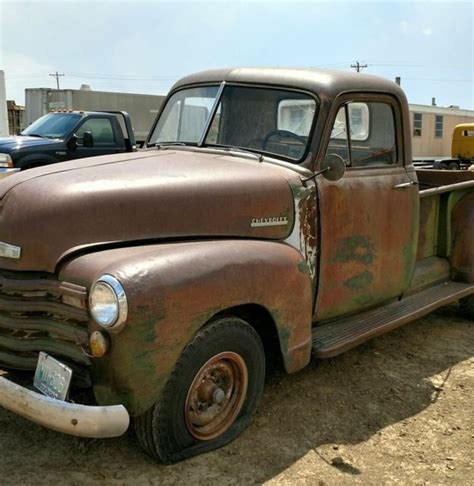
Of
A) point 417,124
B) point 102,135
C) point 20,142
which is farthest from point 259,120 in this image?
point 417,124

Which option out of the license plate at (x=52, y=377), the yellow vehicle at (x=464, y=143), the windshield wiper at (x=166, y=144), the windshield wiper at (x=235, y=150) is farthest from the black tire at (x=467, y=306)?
the yellow vehicle at (x=464, y=143)

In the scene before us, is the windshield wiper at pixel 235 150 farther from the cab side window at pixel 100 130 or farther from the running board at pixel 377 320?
the cab side window at pixel 100 130

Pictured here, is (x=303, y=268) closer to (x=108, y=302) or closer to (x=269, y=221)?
(x=269, y=221)

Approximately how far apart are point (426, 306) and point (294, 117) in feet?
6.15

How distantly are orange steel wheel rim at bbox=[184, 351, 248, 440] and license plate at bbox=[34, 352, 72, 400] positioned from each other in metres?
0.59

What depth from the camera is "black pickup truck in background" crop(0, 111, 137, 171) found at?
9930 millimetres

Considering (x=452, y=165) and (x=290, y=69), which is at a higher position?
(x=290, y=69)

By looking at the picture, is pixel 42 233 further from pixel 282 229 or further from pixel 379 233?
pixel 379 233

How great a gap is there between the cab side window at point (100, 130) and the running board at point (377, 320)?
760cm

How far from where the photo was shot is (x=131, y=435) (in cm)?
313

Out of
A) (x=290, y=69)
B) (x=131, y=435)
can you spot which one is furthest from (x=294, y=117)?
(x=131, y=435)

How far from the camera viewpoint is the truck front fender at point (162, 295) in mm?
2482

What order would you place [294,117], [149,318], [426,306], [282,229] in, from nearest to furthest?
1. [149,318]
2. [282,229]
3. [294,117]
4. [426,306]

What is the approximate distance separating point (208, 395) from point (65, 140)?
842cm
